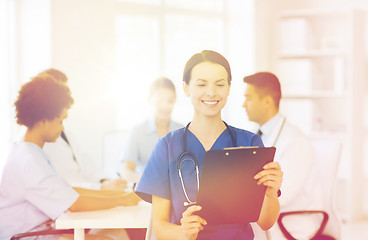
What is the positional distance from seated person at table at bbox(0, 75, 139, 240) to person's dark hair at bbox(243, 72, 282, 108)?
0.94m

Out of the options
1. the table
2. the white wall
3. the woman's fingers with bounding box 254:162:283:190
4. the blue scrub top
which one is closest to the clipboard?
the woman's fingers with bounding box 254:162:283:190

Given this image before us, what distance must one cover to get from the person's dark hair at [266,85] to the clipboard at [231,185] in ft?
4.07

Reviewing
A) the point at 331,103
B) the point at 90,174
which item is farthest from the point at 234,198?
the point at 331,103

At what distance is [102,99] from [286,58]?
212cm

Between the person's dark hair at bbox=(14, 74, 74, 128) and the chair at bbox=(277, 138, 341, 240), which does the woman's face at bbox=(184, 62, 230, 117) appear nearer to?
the person's dark hair at bbox=(14, 74, 74, 128)

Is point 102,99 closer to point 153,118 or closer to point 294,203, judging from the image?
point 153,118

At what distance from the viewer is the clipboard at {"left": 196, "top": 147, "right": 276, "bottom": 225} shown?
1395mm

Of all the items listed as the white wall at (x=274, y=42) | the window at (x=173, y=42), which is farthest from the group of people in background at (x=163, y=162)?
the white wall at (x=274, y=42)

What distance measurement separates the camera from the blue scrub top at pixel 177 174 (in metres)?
1.57

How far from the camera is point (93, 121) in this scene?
13.6 feet

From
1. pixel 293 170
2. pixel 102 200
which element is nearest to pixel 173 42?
pixel 293 170

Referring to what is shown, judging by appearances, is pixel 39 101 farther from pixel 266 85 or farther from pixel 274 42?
pixel 274 42

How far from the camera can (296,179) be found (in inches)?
94.3

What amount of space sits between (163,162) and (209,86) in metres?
0.30
